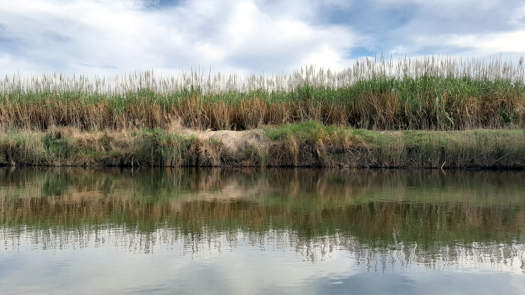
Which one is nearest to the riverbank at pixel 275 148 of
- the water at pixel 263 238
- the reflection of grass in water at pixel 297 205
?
the reflection of grass in water at pixel 297 205

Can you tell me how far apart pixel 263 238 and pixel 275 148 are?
7.60 metres

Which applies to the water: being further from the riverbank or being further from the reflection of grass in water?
the riverbank

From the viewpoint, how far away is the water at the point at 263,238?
12.0 ft

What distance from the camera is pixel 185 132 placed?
1309 centimetres

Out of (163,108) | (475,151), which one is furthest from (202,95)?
(475,151)

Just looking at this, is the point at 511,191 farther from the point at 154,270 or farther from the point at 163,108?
the point at 163,108

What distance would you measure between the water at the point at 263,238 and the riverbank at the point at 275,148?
277 centimetres

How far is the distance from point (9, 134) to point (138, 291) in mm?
11892

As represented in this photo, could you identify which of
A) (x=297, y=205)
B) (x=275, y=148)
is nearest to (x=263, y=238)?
(x=297, y=205)

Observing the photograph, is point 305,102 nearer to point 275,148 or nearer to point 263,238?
point 275,148

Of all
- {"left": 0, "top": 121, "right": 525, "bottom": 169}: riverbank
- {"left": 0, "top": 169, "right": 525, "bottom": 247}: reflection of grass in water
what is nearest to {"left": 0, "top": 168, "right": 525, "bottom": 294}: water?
{"left": 0, "top": 169, "right": 525, "bottom": 247}: reflection of grass in water

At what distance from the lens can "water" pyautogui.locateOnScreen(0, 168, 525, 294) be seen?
3648 mm

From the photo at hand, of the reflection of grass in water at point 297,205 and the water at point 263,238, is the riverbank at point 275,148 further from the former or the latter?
the water at point 263,238

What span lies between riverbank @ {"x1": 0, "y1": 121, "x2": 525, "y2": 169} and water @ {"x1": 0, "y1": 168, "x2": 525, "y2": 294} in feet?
9.10
